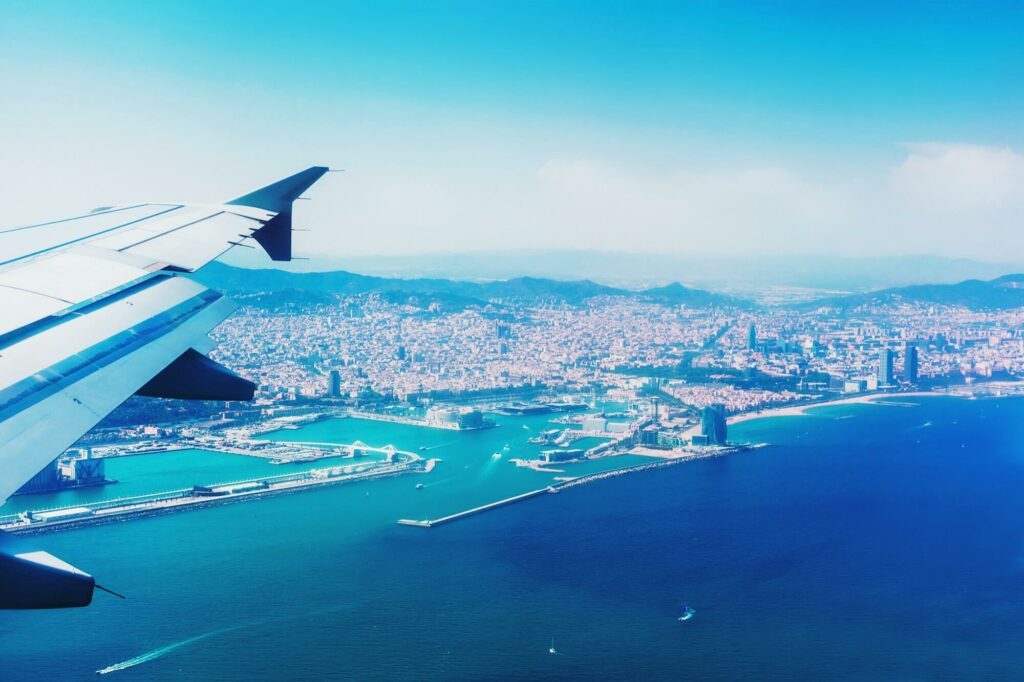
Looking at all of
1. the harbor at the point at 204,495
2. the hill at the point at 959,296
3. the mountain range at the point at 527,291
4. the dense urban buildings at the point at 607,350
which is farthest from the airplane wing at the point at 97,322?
the hill at the point at 959,296

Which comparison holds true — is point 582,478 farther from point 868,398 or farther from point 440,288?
point 440,288

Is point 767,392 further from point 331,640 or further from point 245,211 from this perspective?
point 245,211

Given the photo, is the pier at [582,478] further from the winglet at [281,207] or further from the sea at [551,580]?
the winglet at [281,207]

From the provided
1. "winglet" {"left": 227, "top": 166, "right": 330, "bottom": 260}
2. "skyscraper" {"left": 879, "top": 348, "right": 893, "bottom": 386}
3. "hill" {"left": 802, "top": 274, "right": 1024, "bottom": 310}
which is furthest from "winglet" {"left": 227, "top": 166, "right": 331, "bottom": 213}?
"hill" {"left": 802, "top": 274, "right": 1024, "bottom": 310}

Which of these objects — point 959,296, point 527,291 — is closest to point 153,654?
point 527,291

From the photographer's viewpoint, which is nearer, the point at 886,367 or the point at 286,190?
the point at 286,190

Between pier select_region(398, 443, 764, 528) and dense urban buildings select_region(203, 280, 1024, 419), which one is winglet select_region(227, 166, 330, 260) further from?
dense urban buildings select_region(203, 280, 1024, 419)
